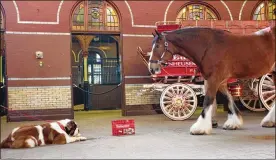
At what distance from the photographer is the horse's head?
5441mm

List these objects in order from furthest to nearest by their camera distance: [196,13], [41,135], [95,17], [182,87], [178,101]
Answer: [196,13], [95,17], [182,87], [178,101], [41,135]

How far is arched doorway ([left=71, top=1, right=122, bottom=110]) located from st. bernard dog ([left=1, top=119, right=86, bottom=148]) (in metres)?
4.19

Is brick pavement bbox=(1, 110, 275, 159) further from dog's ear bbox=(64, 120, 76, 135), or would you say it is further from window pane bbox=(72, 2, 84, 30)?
window pane bbox=(72, 2, 84, 30)

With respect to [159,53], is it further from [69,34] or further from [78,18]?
[78,18]

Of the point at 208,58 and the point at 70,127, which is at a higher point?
the point at 208,58

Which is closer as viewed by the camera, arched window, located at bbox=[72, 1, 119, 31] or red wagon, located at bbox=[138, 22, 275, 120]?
red wagon, located at bbox=[138, 22, 275, 120]

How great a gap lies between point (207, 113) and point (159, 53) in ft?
4.11

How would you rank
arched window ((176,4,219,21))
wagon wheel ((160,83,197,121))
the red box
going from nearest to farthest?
the red box → wagon wheel ((160,83,197,121)) → arched window ((176,4,219,21))

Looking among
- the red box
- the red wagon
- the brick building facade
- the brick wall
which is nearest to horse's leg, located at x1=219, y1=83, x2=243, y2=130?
the red wagon

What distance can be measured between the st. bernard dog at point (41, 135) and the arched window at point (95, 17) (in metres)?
4.32

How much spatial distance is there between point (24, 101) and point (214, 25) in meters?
5.05

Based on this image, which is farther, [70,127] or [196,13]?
[196,13]

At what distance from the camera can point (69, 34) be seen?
870 cm

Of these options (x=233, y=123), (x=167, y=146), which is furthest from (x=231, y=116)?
(x=167, y=146)
